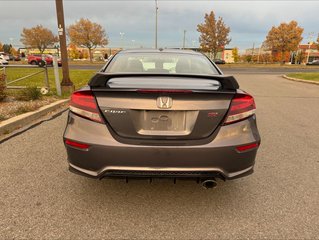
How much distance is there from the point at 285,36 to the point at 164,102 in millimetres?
56107

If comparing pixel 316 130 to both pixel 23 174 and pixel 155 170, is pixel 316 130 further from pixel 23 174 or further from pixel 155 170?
pixel 23 174

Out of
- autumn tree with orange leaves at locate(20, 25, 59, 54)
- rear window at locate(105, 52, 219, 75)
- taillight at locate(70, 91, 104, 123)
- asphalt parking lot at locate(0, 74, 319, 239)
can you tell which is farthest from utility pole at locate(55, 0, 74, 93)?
autumn tree with orange leaves at locate(20, 25, 59, 54)

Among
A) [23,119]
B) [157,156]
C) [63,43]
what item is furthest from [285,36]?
[157,156]

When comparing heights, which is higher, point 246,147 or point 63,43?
point 63,43

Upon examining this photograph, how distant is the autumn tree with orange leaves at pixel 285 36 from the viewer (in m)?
50.3

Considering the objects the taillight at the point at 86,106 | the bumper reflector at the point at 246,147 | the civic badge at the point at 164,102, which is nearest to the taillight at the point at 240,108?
the bumper reflector at the point at 246,147

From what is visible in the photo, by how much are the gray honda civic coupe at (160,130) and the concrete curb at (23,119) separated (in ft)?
10.2

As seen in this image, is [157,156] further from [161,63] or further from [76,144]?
[161,63]

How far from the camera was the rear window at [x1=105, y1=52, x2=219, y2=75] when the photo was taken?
3.28 meters

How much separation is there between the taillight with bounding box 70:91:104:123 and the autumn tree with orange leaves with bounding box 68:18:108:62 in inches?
2066

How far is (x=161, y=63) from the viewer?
3.52m

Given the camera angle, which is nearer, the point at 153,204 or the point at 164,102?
the point at 164,102

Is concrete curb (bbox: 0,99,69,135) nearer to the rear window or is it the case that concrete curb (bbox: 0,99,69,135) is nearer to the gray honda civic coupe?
the rear window

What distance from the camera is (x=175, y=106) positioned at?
2.25 meters
